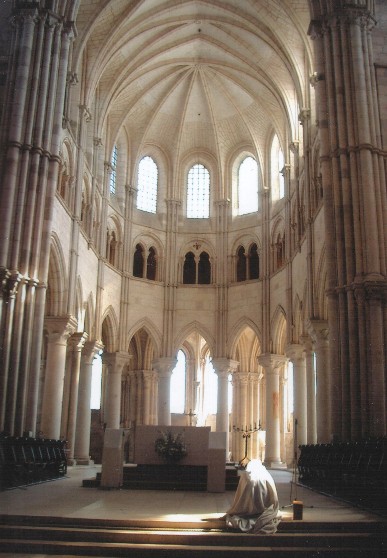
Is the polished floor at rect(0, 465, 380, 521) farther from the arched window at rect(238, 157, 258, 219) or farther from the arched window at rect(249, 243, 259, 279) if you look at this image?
the arched window at rect(238, 157, 258, 219)

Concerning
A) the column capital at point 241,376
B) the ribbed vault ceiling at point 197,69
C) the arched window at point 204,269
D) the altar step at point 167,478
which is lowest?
the altar step at point 167,478

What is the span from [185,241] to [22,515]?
27.7 meters

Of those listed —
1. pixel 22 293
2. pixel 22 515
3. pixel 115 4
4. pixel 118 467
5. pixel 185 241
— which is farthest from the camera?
pixel 185 241

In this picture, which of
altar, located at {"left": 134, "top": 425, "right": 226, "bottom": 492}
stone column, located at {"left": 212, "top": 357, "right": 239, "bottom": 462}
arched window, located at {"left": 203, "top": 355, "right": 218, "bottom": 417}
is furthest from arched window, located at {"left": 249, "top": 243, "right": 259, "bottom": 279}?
altar, located at {"left": 134, "top": 425, "right": 226, "bottom": 492}

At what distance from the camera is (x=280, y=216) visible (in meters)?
33.9

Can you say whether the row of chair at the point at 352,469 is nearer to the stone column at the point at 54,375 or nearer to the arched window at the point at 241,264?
the stone column at the point at 54,375

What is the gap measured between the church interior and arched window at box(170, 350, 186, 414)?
0.42 ft

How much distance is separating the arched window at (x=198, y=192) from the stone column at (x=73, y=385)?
41.4 feet

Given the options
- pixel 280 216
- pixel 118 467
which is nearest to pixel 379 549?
pixel 118 467

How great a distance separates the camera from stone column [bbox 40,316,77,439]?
23.6 m

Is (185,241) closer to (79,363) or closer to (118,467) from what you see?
(79,363)

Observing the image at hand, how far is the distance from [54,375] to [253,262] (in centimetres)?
1559

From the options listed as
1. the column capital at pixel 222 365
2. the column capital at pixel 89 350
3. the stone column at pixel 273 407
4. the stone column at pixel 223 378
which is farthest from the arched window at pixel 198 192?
the column capital at pixel 89 350

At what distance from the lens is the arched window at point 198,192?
3834 centimetres
